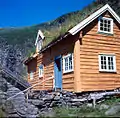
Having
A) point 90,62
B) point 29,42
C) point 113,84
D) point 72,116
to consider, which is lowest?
point 72,116

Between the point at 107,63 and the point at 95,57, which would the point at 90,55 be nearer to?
the point at 95,57

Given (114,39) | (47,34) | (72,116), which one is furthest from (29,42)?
(72,116)

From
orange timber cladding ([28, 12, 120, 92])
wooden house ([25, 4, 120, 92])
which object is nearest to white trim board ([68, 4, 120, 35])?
wooden house ([25, 4, 120, 92])

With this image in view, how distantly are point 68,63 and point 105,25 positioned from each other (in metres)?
4.14

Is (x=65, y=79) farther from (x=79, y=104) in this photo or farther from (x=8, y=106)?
(x=8, y=106)

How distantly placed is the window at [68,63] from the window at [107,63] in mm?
2125

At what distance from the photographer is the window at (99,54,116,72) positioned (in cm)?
1644

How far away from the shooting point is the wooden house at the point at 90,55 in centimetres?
1545

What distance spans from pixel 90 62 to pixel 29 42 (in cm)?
6013

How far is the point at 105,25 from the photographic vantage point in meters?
17.3

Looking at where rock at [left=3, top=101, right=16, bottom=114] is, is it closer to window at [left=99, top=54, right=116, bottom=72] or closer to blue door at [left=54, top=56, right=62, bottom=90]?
blue door at [left=54, top=56, right=62, bottom=90]

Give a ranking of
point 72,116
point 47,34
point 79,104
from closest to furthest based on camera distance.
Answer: point 72,116 → point 79,104 → point 47,34

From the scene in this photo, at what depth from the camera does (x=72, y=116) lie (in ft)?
36.9

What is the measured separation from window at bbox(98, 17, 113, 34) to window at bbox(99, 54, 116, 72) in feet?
6.47
